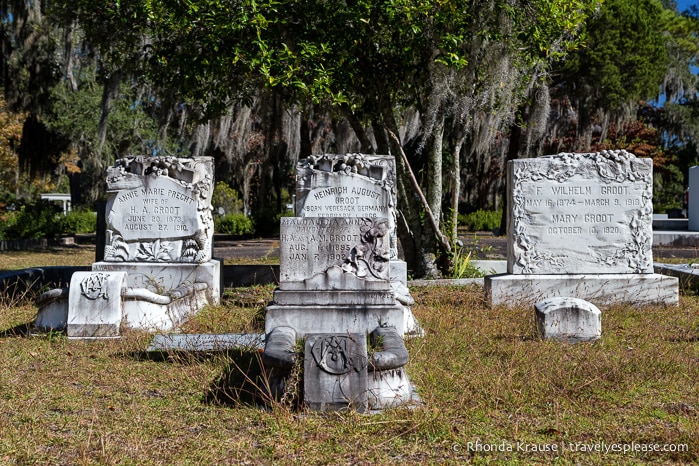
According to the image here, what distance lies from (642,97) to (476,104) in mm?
15169

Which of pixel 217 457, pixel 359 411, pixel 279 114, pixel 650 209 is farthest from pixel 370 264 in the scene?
pixel 279 114

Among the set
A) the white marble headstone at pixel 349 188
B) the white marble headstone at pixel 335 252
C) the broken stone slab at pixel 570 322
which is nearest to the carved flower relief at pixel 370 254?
the white marble headstone at pixel 335 252

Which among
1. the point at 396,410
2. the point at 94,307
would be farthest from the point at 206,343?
the point at 396,410

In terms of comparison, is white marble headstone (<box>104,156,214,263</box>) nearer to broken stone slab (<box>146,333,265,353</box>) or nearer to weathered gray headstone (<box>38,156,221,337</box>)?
weathered gray headstone (<box>38,156,221,337</box>)

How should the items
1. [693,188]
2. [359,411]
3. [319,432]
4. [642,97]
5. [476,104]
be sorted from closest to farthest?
[319,432] < [359,411] < [476,104] < [693,188] < [642,97]

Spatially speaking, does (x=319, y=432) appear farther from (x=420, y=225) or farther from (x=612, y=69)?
(x=612, y=69)

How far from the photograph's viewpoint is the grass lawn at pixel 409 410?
168 inches

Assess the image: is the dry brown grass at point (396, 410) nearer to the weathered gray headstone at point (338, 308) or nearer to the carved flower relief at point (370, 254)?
the weathered gray headstone at point (338, 308)

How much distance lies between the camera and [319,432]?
4629 millimetres

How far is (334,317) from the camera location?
6.75m

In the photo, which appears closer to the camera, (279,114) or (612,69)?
(279,114)

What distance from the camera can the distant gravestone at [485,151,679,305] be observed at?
33.3 ft

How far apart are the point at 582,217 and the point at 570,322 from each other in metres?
3.34

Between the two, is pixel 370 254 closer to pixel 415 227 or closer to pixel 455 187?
pixel 415 227
